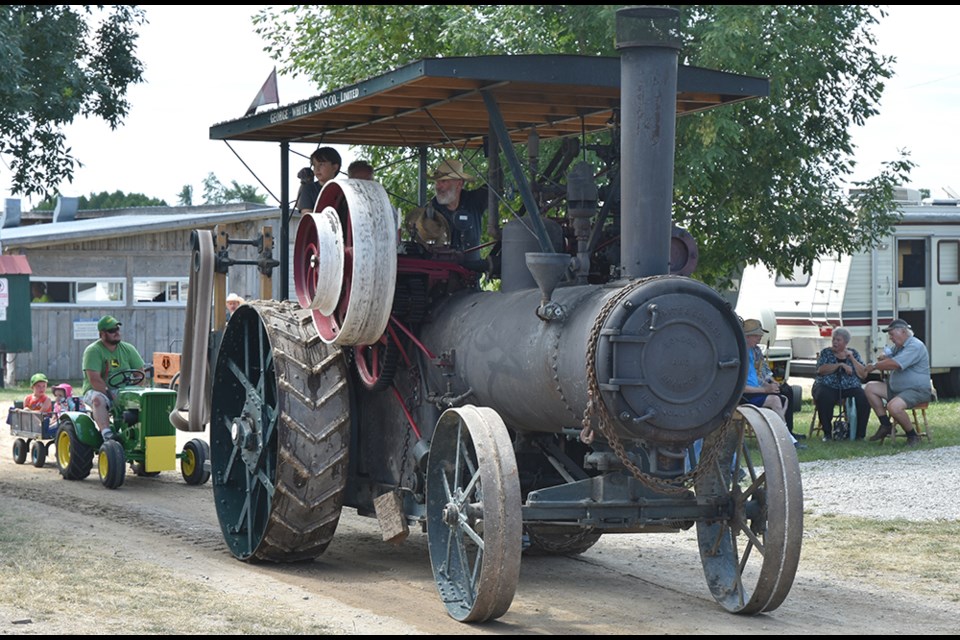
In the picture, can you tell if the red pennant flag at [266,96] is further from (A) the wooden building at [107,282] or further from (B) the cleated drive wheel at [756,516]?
(A) the wooden building at [107,282]

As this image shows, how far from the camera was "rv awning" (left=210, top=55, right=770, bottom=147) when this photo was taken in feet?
21.4

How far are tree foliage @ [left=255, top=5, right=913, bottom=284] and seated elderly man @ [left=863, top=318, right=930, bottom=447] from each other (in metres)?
1.34

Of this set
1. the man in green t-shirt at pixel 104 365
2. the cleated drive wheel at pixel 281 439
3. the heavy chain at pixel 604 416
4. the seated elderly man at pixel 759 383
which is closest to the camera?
the heavy chain at pixel 604 416

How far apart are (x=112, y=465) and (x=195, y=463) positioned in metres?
0.73

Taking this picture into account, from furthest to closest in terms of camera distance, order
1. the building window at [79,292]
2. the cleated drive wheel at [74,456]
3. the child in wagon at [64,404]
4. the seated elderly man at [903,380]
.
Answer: the building window at [79,292]
the seated elderly man at [903,380]
the child in wagon at [64,404]
the cleated drive wheel at [74,456]

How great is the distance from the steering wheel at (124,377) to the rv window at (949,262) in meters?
11.4

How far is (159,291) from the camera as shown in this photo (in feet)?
82.7

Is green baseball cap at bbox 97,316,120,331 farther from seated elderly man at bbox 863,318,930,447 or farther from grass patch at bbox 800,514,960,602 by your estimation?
seated elderly man at bbox 863,318,930,447

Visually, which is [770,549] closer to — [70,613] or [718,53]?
[70,613]

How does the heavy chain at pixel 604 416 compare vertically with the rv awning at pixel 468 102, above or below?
below

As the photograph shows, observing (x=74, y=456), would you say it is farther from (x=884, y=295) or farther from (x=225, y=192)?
(x=225, y=192)

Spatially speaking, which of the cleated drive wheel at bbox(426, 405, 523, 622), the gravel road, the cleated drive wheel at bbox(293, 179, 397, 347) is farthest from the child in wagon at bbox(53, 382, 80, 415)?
the cleated drive wheel at bbox(426, 405, 523, 622)

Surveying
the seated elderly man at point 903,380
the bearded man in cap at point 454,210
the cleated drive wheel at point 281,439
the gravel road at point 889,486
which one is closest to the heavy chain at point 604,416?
the cleated drive wheel at point 281,439

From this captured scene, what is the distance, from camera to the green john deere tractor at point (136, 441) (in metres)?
11.6
